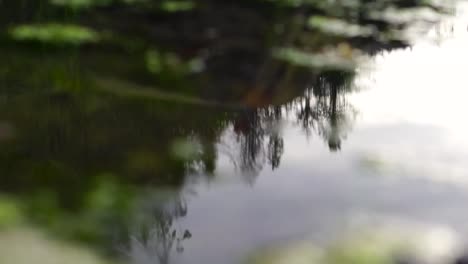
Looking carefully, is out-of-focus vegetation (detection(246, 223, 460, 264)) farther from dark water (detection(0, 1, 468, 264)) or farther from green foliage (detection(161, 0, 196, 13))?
green foliage (detection(161, 0, 196, 13))

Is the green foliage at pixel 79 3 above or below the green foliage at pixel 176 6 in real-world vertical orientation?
above

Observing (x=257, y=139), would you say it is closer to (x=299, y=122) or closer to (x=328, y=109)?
(x=299, y=122)

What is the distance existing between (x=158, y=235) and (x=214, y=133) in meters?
0.69

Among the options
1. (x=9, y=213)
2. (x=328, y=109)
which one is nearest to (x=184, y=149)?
(x=9, y=213)

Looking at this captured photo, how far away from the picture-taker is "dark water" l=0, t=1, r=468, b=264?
1.83 meters

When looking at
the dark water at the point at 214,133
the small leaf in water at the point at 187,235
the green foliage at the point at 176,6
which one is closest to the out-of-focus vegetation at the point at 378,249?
the dark water at the point at 214,133

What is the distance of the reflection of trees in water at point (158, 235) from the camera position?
169 centimetres

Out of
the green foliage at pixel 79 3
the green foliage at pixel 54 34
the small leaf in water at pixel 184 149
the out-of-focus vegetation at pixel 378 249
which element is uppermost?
the green foliage at pixel 79 3

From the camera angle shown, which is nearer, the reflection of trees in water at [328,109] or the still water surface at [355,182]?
the still water surface at [355,182]

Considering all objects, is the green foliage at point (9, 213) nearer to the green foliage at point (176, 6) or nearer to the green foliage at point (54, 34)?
the green foliage at point (54, 34)

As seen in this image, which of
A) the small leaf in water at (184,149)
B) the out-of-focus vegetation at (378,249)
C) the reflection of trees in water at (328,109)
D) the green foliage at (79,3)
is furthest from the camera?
the green foliage at (79,3)

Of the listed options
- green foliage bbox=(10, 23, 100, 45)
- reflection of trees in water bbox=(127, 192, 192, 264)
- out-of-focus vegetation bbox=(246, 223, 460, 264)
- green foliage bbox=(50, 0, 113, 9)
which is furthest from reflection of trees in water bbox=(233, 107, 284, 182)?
green foliage bbox=(50, 0, 113, 9)

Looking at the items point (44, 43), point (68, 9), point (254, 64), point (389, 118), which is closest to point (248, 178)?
point (389, 118)

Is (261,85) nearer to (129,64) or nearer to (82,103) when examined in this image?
(129,64)
